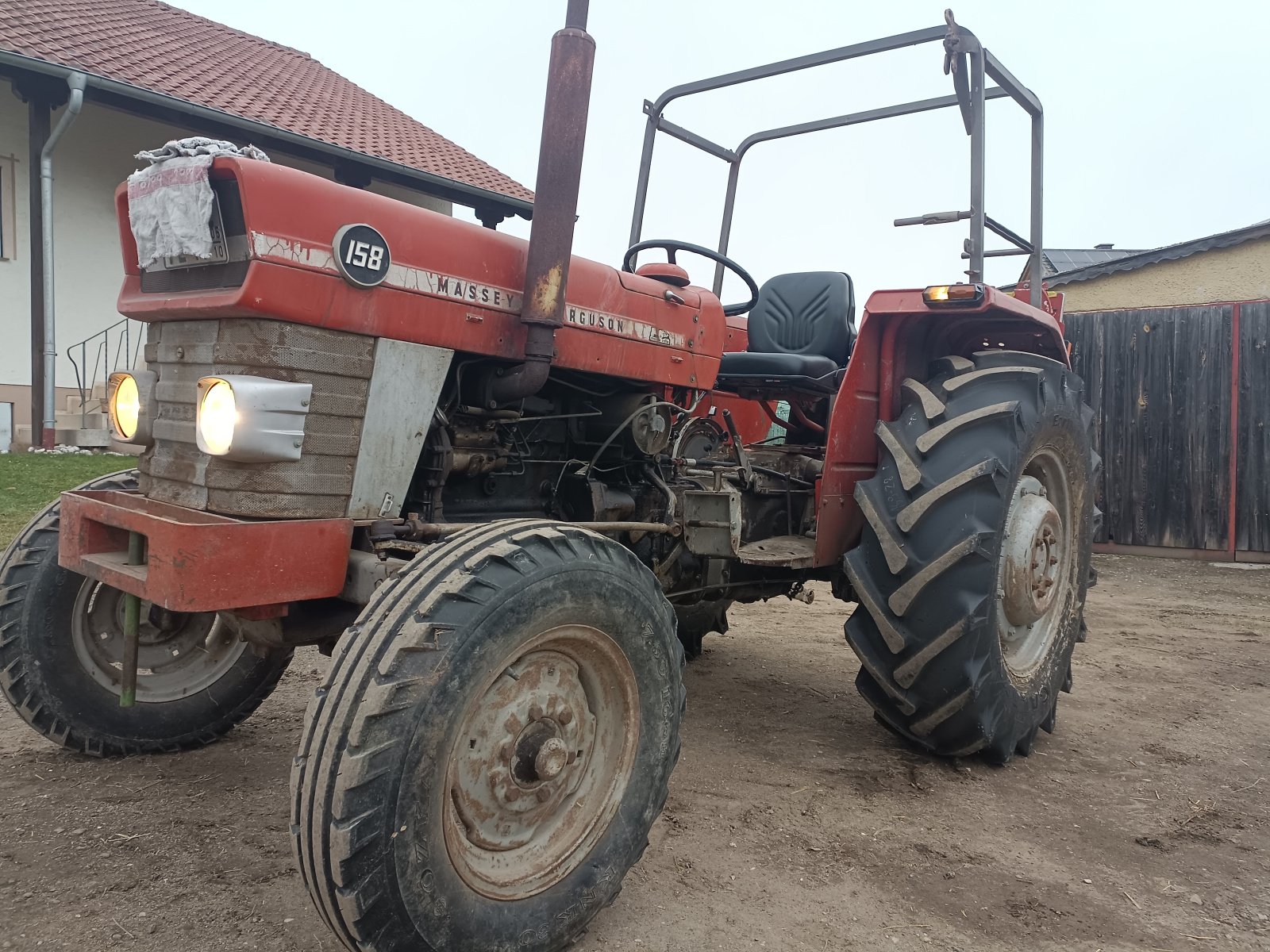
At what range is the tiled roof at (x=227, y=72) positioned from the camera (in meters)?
8.80

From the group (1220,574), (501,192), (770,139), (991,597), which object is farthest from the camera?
(501,192)

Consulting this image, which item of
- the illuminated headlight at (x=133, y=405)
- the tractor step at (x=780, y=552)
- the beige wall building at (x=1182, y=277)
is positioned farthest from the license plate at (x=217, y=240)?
the beige wall building at (x=1182, y=277)

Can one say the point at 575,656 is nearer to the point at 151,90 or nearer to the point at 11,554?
the point at 11,554

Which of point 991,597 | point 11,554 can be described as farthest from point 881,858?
point 11,554

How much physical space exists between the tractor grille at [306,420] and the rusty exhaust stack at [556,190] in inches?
16.7

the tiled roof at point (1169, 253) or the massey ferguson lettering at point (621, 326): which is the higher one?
the tiled roof at point (1169, 253)

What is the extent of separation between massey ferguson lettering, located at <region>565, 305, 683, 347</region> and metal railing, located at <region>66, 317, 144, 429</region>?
7.96 metres

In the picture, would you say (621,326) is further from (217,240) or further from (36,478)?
(36,478)

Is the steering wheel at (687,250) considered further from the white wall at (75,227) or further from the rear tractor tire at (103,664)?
the white wall at (75,227)

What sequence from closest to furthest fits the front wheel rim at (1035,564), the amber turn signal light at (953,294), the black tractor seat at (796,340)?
1. the amber turn signal light at (953,294)
2. the front wheel rim at (1035,564)
3. the black tractor seat at (796,340)

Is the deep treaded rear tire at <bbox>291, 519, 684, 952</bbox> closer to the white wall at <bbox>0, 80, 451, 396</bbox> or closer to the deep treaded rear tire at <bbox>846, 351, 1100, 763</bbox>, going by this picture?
the deep treaded rear tire at <bbox>846, 351, 1100, 763</bbox>

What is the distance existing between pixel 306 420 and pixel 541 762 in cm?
90

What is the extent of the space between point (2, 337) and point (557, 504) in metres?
8.39

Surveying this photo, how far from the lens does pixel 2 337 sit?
8.79 meters
